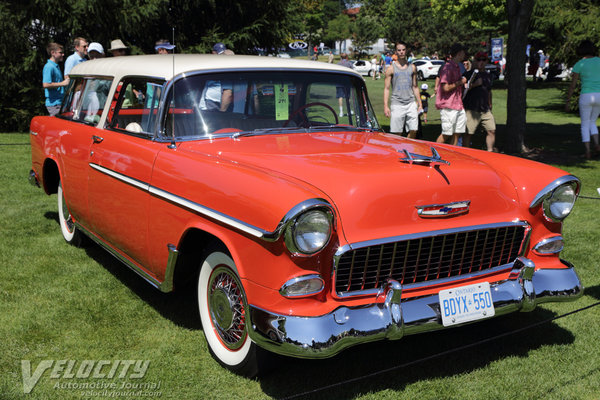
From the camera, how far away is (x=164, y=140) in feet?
13.2

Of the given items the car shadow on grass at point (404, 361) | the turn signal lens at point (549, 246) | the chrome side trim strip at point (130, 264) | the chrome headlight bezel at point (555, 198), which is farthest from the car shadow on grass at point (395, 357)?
the chrome headlight bezel at point (555, 198)

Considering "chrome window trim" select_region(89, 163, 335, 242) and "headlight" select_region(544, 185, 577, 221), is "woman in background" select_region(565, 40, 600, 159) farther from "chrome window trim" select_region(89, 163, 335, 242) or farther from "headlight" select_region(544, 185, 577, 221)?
"chrome window trim" select_region(89, 163, 335, 242)

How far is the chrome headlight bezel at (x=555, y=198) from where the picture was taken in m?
3.60

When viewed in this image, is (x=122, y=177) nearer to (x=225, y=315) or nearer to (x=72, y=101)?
(x=225, y=315)

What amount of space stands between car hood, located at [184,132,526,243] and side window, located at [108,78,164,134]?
635 mm

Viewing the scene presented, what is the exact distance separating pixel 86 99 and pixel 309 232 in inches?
129

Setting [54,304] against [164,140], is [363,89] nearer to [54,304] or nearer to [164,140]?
[164,140]

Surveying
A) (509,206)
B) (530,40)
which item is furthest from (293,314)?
(530,40)

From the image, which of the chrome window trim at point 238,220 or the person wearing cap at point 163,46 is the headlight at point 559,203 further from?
the person wearing cap at point 163,46

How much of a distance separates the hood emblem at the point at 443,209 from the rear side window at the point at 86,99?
2.92 metres

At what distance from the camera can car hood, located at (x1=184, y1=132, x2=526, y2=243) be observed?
307 cm

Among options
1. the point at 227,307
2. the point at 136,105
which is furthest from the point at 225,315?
the point at 136,105

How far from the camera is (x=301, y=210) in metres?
2.81

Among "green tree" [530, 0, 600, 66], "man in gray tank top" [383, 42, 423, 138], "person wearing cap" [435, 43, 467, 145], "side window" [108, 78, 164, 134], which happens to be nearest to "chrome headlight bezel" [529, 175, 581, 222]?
"side window" [108, 78, 164, 134]
